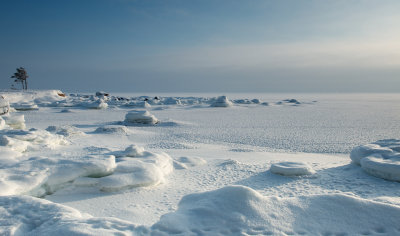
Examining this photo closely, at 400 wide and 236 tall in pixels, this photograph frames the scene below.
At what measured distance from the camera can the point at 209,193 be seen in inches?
127

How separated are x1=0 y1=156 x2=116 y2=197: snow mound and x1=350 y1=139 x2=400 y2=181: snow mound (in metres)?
5.60

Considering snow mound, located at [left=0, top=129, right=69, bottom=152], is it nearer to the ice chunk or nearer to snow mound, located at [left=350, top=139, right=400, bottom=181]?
the ice chunk

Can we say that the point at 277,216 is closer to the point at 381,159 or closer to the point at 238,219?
the point at 238,219

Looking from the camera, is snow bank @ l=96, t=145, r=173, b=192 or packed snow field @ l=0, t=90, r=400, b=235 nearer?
packed snow field @ l=0, t=90, r=400, b=235

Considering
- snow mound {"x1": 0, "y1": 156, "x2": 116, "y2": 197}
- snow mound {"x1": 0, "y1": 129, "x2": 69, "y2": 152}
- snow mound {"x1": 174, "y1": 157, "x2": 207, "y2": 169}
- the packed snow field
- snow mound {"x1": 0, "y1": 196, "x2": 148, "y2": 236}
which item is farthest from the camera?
snow mound {"x1": 0, "y1": 129, "x2": 69, "y2": 152}

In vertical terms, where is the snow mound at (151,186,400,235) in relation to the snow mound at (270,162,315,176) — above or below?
above

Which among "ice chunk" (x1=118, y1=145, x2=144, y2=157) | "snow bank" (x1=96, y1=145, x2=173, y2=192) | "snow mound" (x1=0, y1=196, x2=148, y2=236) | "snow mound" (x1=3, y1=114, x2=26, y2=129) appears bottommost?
"snow bank" (x1=96, y1=145, x2=173, y2=192)

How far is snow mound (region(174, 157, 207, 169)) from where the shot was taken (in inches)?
270

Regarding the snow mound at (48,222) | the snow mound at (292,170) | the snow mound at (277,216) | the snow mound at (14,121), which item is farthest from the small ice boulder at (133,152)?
the snow mound at (14,121)

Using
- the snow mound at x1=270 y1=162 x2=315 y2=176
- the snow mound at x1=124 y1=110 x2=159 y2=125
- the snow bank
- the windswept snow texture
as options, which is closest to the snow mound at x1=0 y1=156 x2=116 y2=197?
the snow bank

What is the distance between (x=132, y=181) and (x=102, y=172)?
1.98 ft

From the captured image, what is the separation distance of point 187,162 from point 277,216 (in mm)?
4545

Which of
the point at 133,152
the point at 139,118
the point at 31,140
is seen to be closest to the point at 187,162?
the point at 133,152

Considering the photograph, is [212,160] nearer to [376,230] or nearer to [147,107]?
[376,230]
